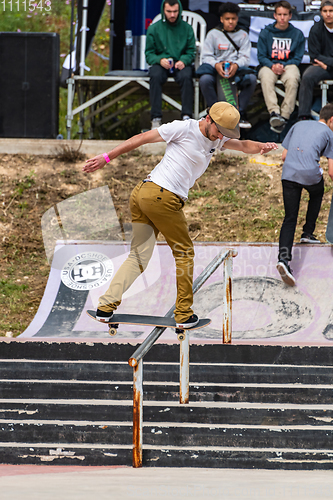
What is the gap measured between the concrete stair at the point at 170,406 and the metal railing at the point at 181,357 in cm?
14

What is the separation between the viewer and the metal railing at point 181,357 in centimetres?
373

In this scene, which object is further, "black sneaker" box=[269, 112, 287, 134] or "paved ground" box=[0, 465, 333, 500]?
"black sneaker" box=[269, 112, 287, 134]

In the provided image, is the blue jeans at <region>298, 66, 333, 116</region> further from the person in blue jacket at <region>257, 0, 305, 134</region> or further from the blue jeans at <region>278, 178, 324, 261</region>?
the blue jeans at <region>278, 178, 324, 261</region>

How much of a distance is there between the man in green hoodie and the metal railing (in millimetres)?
4733

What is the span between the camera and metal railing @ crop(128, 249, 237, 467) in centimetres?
373

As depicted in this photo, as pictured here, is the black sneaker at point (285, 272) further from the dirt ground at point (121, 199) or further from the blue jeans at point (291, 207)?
the dirt ground at point (121, 199)

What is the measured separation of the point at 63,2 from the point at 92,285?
17033 millimetres

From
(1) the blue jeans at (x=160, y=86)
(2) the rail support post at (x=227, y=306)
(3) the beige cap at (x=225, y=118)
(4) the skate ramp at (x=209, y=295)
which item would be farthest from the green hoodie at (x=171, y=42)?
(3) the beige cap at (x=225, y=118)

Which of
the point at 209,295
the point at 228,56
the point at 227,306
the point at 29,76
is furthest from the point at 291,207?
the point at 29,76

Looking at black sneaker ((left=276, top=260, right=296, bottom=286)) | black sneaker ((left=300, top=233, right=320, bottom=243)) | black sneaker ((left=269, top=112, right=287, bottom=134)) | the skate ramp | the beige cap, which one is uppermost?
the beige cap

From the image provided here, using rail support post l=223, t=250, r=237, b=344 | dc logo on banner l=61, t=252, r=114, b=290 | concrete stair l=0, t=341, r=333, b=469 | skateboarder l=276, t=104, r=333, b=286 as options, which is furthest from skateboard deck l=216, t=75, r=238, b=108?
concrete stair l=0, t=341, r=333, b=469

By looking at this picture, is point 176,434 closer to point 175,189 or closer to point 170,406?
point 170,406

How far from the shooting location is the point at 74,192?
935cm

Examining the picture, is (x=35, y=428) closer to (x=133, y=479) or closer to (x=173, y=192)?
(x=133, y=479)
